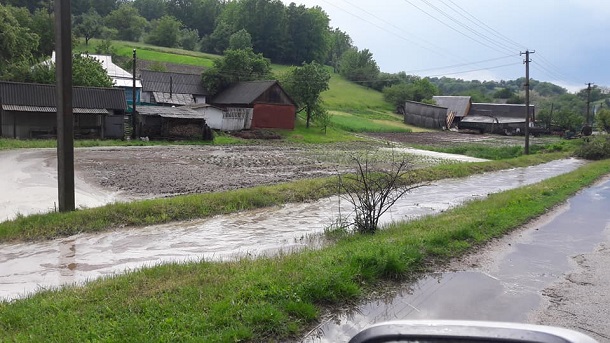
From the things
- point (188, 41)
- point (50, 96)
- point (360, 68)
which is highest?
point (188, 41)

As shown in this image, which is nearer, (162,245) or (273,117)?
(162,245)

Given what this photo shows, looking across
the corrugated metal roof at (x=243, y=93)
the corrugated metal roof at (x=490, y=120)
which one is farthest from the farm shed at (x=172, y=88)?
the corrugated metal roof at (x=490, y=120)

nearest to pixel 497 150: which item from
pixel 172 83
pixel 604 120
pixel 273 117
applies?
pixel 273 117

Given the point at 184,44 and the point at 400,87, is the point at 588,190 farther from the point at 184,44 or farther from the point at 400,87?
the point at 184,44

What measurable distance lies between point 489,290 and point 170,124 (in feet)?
131

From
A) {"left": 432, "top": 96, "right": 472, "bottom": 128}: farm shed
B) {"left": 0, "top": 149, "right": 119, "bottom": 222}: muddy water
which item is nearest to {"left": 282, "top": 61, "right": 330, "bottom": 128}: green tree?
{"left": 0, "top": 149, "right": 119, "bottom": 222}: muddy water

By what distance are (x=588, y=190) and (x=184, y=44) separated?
104809 millimetres

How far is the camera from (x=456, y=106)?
95625mm

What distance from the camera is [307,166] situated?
28516 millimetres

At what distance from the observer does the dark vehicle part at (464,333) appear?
5.00ft

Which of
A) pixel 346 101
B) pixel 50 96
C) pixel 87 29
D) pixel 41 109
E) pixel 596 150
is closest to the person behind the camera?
pixel 41 109

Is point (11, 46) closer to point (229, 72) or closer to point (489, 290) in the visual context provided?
point (229, 72)

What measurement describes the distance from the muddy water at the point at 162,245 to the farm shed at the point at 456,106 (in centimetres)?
7855

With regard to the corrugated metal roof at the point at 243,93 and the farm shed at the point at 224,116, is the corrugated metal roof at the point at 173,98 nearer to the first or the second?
the corrugated metal roof at the point at 243,93
